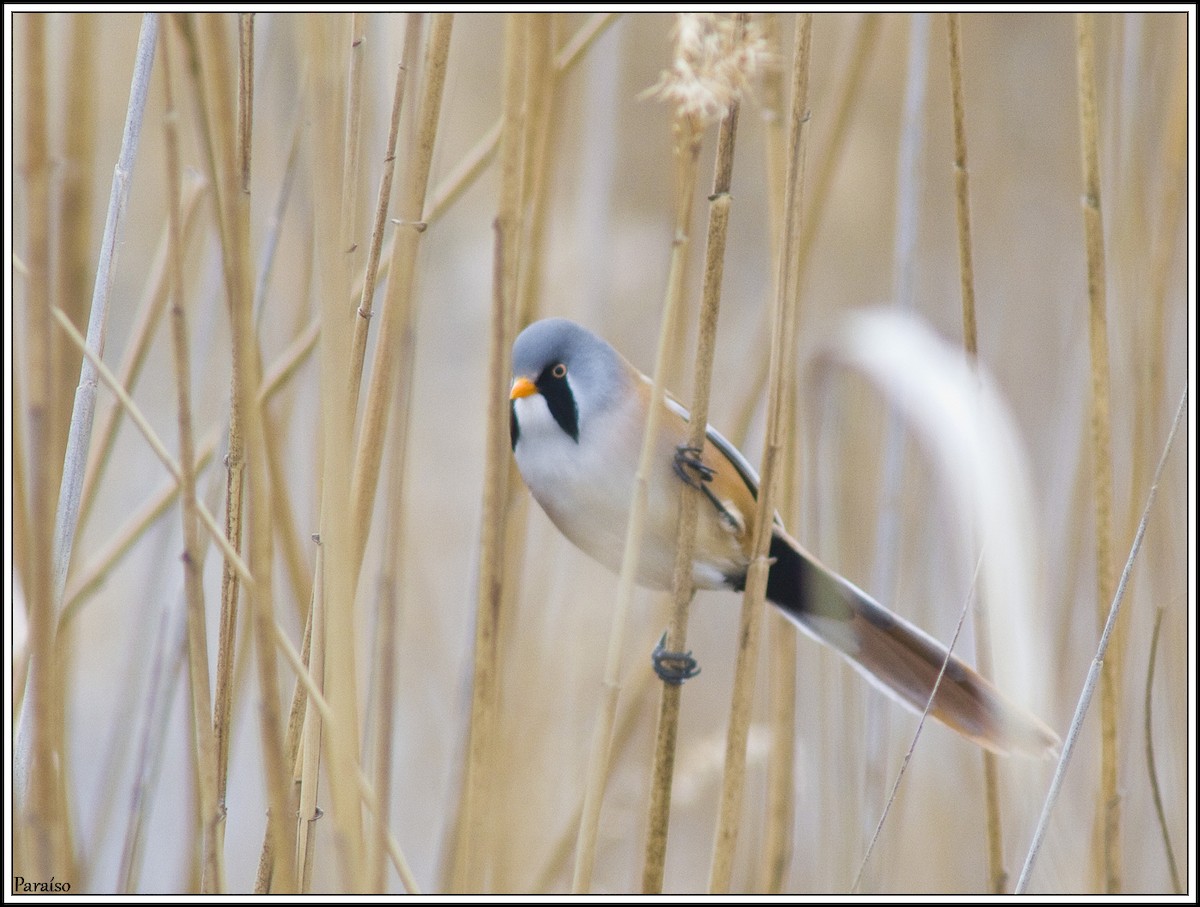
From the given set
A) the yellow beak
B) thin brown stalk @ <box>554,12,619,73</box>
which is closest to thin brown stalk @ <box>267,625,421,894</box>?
the yellow beak

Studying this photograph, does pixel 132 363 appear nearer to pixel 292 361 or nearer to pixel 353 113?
pixel 292 361

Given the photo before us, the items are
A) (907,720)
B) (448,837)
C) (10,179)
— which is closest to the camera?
(10,179)

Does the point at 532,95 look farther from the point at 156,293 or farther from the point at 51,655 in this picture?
the point at 51,655

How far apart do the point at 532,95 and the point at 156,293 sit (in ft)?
1.76

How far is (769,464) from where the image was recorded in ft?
3.47

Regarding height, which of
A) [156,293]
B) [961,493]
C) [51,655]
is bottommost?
[51,655]

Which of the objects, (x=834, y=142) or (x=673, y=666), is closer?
(x=673, y=666)

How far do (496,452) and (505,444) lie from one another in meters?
0.02

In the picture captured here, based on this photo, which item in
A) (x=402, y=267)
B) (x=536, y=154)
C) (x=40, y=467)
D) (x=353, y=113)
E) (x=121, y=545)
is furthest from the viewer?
(x=121, y=545)

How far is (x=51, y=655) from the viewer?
0.81 metres

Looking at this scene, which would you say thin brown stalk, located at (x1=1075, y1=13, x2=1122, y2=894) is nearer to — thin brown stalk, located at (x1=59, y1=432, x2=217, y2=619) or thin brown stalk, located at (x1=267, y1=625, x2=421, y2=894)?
thin brown stalk, located at (x1=267, y1=625, x2=421, y2=894)

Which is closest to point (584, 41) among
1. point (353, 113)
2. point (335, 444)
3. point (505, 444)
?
point (353, 113)

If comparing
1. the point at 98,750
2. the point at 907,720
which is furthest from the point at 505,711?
the point at 98,750

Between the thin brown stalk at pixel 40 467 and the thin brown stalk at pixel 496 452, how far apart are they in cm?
35
